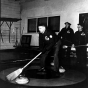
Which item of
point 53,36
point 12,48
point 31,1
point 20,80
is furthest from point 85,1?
point 12,48

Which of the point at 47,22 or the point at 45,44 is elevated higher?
the point at 47,22

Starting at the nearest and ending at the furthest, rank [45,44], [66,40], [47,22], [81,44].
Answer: [45,44] < [66,40] < [81,44] < [47,22]

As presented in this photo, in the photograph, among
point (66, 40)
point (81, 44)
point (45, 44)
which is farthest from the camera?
point (81, 44)

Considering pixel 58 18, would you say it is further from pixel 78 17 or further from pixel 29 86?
pixel 29 86

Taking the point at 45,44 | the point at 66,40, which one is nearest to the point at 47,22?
the point at 66,40

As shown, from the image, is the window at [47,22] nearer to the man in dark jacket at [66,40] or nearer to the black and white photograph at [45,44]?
the black and white photograph at [45,44]

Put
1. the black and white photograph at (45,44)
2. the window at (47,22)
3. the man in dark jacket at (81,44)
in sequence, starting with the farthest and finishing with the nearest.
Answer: the window at (47,22) → the man in dark jacket at (81,44) → the black and white photograph at (45,44)

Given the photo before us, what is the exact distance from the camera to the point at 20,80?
2779 millimetres

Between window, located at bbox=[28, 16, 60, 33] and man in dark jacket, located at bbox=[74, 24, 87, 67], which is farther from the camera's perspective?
window, located at bbox=[28, 16, 60, 33]

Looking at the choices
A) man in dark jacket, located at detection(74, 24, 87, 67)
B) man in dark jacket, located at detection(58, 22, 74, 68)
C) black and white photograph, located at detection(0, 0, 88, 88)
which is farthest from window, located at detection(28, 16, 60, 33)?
man in dark jacket, located at detection(74, 24, 87, 67)

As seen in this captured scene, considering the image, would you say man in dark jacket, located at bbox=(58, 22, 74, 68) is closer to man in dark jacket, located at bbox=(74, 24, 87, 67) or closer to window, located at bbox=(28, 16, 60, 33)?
man in dark jacket, located at bbox=(74, 24, 87, 67)

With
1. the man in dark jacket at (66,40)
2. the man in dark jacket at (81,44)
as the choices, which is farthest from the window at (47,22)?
the man in dark jacket at (81,44)

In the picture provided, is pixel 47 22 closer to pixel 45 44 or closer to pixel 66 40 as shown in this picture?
pixel 66 40

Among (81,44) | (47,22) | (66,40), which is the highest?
(47,22)
